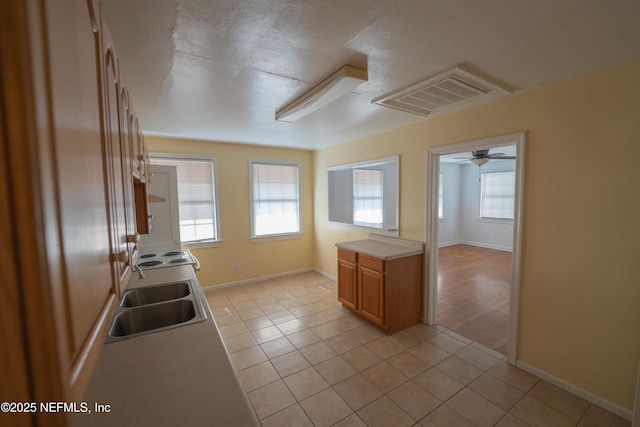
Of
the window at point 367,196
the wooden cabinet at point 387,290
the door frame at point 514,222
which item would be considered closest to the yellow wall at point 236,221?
the window at point 367,196

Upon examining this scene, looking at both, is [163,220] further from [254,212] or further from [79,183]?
[79,183]

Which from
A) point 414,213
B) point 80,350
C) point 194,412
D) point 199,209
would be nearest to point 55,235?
point 80,350

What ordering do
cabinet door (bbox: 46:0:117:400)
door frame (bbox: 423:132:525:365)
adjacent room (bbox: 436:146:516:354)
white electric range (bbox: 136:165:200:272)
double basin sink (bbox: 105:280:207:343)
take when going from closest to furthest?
cabinet door (bbox: 46:0:117:400), double basin sink (bbox: 105:280:207:343), door frame (bbox: 423:132:525:365), white electric range (bbox: 136:165:200:272), adjacent room (bbox: 436:146:516:354)

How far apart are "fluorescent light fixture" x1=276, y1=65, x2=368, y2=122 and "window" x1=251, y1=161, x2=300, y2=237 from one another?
227 cm

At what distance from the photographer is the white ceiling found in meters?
1.23

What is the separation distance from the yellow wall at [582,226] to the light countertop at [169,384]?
98.3 inches

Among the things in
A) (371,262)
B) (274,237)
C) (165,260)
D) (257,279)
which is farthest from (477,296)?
(165,260)

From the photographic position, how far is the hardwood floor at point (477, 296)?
298cm

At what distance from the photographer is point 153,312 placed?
1.72m

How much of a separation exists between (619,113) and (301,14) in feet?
7.28

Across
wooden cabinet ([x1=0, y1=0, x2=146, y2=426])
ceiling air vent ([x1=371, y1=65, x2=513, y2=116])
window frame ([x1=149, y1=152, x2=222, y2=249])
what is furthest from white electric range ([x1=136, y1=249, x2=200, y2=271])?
ceiling air vent ([x1=371, y1=65, x2=513, y2=116])

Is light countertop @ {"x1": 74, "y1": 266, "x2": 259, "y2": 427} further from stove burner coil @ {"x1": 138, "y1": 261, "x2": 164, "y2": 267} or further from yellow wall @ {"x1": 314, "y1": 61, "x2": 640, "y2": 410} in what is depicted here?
yellow wall @ {"x1": 314, "y1": 61, "x2": 640, "y2": 410}

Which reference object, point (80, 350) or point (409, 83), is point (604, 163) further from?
point (80, 350)

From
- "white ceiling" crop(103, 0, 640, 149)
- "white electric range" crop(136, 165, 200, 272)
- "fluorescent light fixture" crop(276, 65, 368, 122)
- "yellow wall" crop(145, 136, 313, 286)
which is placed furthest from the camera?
"yellow wall" crop(145, 136, 313, 286)
